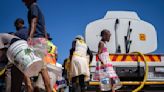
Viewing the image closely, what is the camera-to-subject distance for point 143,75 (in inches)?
333

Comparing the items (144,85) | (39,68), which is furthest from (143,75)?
(39,68)

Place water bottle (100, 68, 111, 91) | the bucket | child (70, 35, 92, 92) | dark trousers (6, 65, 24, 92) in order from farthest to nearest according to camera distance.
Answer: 1. child (70, 35, 92, 92)
2. water bottle (100, 68, 111, 91)
3. dark trousers (6, 65, 24, 92)
4. the bucket

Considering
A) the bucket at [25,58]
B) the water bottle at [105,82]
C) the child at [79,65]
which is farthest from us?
the child at [79,65]

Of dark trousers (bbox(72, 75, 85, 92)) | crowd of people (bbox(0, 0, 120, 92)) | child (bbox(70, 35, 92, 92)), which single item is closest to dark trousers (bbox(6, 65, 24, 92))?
crowd of people (bbox(0, 0, 120, 92))

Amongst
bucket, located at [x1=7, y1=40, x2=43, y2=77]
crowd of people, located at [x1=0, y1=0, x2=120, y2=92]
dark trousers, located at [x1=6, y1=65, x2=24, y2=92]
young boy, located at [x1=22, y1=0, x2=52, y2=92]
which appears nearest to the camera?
bucket, located at [x1=7, y1=40, x2=43, y2=77]

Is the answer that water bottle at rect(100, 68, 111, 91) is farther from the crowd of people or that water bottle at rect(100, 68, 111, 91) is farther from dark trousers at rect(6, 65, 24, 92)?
dark trousers at rect(6, 65, 24, 92)

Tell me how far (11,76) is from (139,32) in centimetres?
413

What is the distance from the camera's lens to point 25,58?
5469mm

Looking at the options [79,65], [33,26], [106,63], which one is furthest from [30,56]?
[106,63]

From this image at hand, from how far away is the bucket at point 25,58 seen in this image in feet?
17.9

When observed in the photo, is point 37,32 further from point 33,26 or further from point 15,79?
point 15,79

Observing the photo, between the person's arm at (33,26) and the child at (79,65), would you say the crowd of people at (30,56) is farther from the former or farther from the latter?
the child at (79,65)

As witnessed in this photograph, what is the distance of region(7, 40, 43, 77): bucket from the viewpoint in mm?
5465

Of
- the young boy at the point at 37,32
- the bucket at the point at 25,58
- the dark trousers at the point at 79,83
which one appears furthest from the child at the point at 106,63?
the bucket at the point at 25,58
